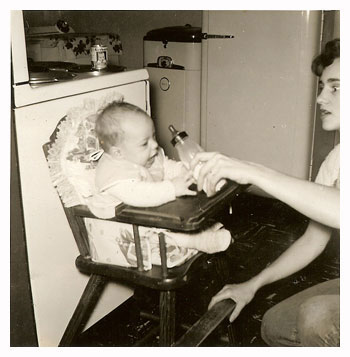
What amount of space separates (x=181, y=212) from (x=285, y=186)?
254 mm

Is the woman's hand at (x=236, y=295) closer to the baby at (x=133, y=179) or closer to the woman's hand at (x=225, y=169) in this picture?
the baby at (x=133, y=179)

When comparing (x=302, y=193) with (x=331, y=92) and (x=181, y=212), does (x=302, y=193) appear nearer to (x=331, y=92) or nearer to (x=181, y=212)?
(x=181, y=212)

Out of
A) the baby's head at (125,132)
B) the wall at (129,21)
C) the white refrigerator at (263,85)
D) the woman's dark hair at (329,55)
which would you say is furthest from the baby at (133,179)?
the wall at (129,21)

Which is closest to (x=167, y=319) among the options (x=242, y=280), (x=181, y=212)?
(x=181, y=212)

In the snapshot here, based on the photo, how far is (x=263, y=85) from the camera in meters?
2.72

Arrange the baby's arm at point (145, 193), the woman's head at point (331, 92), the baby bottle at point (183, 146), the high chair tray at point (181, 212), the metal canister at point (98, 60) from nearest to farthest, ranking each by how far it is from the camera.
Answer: the high chair tray at point (181, 212), the baby's arm at point (145, 193), the baby bottle at point (183, 146), the woman's head at point (331, 92), the metal canister at point (98, 60)

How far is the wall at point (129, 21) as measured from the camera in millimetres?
3807

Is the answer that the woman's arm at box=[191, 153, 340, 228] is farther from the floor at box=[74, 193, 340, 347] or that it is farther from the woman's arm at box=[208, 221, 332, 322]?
the floor at box=[74, 193, 340, 347]

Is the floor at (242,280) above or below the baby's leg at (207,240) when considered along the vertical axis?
below

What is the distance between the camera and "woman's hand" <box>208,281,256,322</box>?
1311mm

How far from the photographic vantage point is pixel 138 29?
13.8 feet

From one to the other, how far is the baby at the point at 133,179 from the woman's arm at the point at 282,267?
0.41ft

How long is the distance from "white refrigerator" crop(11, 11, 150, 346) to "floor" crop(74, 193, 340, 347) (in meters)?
0.18

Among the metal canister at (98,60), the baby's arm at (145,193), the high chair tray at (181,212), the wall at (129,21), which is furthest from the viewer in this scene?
the wall at (129,21)
